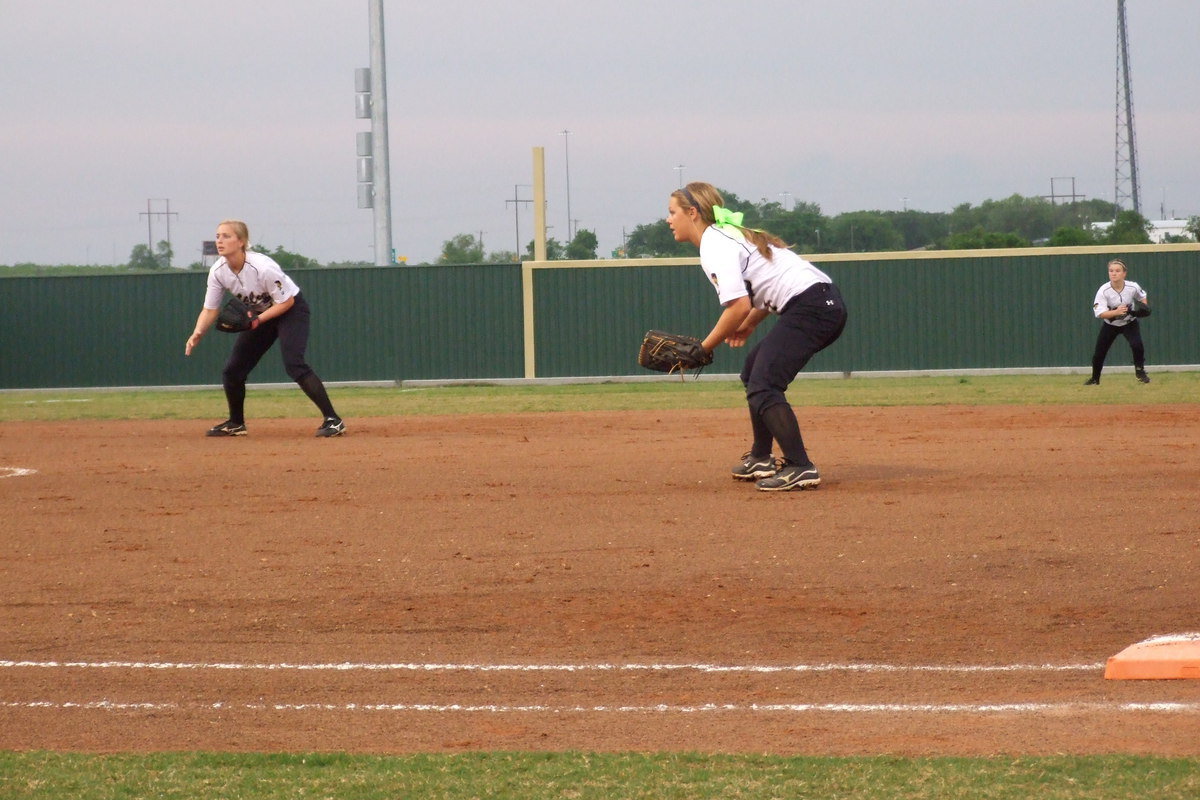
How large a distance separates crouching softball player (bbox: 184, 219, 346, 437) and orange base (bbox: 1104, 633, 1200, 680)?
8469mm

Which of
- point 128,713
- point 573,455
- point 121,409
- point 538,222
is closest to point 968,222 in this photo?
point 538,222

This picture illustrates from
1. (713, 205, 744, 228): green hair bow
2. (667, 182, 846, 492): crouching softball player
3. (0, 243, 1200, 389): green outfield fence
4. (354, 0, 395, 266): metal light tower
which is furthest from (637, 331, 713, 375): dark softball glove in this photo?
(354, 0, 395, 266): metal light tower

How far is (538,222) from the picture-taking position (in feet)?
87.0

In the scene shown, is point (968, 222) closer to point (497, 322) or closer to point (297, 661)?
point (497, 322)

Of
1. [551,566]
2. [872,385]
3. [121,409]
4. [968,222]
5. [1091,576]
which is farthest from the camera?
[968,222]

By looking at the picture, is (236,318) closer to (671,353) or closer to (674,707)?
(671,353)

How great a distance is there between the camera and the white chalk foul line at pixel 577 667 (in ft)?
15.1

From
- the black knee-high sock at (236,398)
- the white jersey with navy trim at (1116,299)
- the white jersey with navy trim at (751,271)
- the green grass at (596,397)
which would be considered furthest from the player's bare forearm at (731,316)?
the white jersey with navy trim at (1116,299)

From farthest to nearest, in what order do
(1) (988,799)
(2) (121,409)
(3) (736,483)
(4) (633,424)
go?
(2) (121,409), (4) (633,424), (3) (736,483), (1) (988,799)

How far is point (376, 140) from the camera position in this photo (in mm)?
28859

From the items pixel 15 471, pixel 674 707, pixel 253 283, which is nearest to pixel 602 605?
pixel 674 707

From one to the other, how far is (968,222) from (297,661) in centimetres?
3061

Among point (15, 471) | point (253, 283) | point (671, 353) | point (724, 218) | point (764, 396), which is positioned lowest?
point (15, 471)

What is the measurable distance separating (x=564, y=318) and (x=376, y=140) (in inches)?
257
